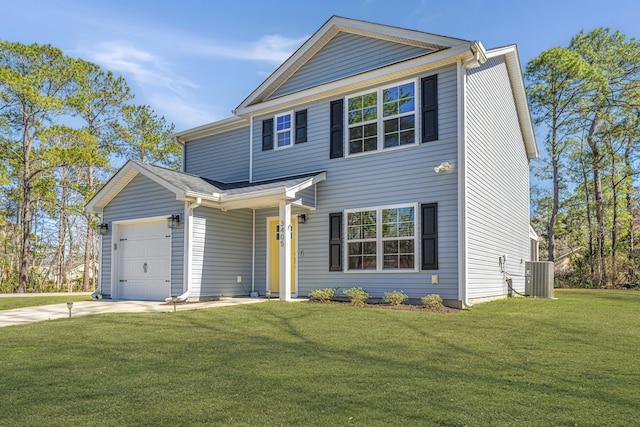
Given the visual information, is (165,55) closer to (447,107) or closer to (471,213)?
(447,107)

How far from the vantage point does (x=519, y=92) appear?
14.4 m

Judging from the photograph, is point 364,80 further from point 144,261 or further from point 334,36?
point 144,261

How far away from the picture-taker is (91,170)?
23.0 meters

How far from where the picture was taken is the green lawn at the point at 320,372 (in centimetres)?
337

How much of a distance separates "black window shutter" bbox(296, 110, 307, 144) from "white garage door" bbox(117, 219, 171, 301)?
3994 millimetres

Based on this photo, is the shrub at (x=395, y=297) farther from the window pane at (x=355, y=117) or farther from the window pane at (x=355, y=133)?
the window pane at (x=355, y=117)

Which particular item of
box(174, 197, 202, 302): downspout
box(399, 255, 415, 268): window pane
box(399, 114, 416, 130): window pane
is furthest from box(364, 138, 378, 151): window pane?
box(174, 197, 202, 302): downspout

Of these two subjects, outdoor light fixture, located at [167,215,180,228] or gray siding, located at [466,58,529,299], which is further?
outdoor light fixture, located at [167,215,180,228]

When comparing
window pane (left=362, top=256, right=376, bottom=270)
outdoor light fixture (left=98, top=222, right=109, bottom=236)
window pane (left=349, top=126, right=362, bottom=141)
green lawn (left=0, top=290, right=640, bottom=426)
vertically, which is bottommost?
green lawn (left=0, top=290, right=640, bottom=426)

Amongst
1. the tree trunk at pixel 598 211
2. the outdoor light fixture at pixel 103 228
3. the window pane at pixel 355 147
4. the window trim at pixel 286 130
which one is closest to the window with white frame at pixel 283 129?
the window trim at pixel 286 130

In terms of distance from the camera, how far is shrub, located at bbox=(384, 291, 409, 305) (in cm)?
952

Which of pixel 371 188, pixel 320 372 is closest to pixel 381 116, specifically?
pixel 371 188

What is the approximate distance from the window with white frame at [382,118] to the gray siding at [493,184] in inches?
50.8

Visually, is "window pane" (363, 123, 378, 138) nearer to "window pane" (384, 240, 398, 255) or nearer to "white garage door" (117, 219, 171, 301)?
"window pane" (384, 240, 398, 255)
